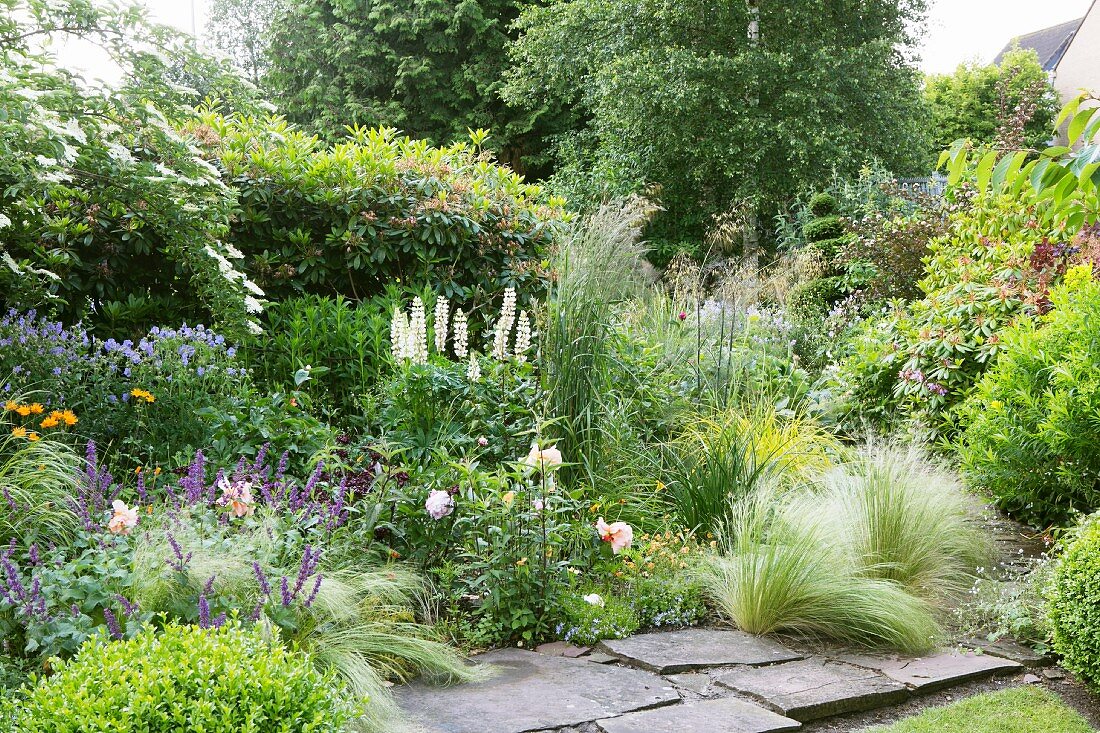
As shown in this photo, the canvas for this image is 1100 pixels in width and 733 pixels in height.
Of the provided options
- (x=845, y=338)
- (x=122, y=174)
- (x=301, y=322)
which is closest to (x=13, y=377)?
(x=122, y=174)

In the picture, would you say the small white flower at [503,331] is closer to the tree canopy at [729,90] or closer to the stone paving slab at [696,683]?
the stone paving slab at [696,683]

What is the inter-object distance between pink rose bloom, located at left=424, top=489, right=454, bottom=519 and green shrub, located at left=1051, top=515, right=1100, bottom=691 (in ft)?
7.26

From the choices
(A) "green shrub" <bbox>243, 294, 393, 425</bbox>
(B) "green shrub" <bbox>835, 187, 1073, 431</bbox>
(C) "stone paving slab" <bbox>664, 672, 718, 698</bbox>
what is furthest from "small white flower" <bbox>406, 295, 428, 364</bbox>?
(B) "green shrub" <bbox>835, 187, 1073, 431</bbox>

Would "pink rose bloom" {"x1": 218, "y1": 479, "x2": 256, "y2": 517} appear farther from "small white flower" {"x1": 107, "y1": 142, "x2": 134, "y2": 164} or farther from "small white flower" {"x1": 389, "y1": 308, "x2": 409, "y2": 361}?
"small white flower" {"x1": 107, "y1": 142, "x2": 134, "y2": 164}

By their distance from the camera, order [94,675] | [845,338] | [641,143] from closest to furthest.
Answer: [94,675]
[845,338]
[641,143]

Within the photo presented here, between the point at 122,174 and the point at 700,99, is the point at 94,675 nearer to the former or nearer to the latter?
the point at 122,174

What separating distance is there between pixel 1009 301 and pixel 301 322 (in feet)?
13.4

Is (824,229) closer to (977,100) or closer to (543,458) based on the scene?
(543,458)

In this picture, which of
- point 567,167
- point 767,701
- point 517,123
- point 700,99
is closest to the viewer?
point 767,701

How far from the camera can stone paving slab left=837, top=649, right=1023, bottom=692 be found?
3.19m

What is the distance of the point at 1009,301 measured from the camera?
5457 mm

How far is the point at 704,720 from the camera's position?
270cm

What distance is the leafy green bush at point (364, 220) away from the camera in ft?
17.5

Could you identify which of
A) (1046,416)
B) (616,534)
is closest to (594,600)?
(616,534)
